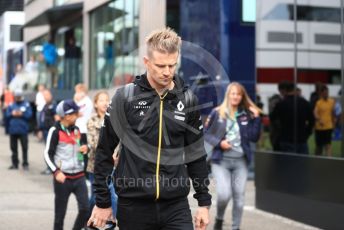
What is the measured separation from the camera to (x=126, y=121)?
446 centimetres

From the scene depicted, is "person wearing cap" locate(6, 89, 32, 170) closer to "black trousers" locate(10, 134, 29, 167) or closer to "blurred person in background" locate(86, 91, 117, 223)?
"black trousers" locate(10, 134, 29, 167)

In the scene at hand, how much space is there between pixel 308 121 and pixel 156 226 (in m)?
5.67

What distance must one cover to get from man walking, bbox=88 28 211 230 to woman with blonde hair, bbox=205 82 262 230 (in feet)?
13.7

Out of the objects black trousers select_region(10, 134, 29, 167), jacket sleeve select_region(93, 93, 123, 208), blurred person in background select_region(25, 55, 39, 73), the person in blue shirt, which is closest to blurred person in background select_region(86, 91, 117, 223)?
jacket sleeve select_region(93, 93, 123, 208)

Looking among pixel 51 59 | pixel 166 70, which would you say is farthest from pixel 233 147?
pixel 51 59

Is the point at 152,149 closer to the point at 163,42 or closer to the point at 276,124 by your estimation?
the point at 163,42

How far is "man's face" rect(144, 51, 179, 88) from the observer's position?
4314mm

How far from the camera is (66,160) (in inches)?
305

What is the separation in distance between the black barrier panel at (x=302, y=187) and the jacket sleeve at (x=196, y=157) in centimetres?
438

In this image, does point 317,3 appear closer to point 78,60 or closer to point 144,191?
point 144,191

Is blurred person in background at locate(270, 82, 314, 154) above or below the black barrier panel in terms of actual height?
above

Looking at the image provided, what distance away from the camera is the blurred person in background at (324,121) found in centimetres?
917

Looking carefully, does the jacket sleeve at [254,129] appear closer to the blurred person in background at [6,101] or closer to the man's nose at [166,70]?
the man's nose at [166,70]

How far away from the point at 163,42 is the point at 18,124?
12.5 m
